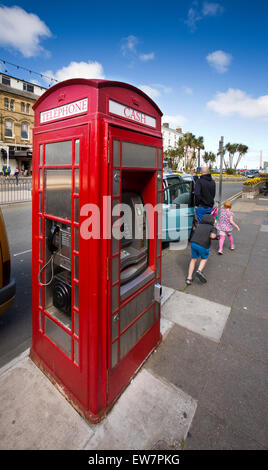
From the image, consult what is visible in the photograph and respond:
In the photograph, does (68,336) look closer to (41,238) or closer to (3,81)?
(41,238)

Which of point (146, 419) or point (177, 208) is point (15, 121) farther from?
point (146, 419)

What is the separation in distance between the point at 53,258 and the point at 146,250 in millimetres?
1043

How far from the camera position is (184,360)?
2947 mm

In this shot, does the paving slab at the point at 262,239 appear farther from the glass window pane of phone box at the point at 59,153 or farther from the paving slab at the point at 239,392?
the glass window pane of phone box at the point at 59,153

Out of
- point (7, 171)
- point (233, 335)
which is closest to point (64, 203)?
point (233, 335)

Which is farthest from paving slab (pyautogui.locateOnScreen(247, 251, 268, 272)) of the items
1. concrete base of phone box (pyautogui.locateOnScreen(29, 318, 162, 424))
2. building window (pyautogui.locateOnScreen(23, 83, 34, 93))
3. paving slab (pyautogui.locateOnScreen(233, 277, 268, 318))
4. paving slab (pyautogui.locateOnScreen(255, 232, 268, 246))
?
building window (pyautogui.locateOnScreen(23, 83, 34, 93))

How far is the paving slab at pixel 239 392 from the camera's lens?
2197mm

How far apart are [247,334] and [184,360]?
1.08 m

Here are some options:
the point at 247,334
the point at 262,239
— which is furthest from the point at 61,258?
the point at 262,239

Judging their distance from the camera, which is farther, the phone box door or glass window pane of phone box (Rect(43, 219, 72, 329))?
glass window pane of phone box (Rect(43, 219, 72, 329))

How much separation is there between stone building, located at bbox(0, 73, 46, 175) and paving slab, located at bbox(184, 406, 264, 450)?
35.7 metres

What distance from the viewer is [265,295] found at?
180 inches

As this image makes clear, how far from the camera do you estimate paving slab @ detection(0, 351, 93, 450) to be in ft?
6.55

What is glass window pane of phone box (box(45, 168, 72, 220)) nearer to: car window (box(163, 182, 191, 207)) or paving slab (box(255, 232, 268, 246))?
car window (box(163, 182, 191, 207))
